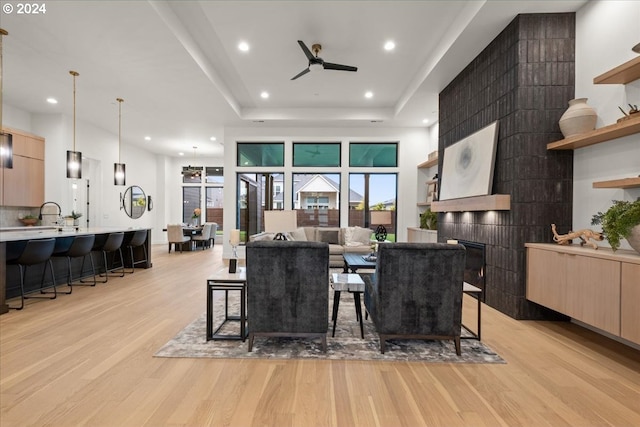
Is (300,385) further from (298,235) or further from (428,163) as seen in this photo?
(428,163)

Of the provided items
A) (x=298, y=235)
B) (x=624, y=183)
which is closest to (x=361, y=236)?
(x=298, y=235)

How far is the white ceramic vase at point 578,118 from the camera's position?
3045 mm

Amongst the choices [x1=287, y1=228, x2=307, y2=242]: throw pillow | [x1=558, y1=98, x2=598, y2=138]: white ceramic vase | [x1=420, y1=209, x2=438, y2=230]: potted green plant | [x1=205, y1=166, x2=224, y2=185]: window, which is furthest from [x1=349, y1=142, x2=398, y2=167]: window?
[x1=205, y1=166, x2=224, y2=185]: window

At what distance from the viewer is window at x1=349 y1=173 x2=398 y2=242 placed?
26.7 ft

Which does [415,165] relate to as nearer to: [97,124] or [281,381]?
[281,381]

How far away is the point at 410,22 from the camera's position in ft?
13.2

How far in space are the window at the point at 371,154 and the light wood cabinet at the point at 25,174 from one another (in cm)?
727

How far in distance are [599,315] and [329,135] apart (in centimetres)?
656

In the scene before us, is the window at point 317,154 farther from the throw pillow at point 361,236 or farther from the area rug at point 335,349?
the area rug at point 335,349

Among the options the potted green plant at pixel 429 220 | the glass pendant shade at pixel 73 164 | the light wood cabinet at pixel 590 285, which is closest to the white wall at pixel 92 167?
the glass pendant shade at pixel 73 164

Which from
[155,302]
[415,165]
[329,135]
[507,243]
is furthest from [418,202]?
[155,302]

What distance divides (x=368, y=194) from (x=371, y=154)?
1.09m

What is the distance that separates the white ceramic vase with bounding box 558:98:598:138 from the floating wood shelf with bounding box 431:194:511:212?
0.89 m

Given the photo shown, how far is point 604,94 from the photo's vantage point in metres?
3.04
